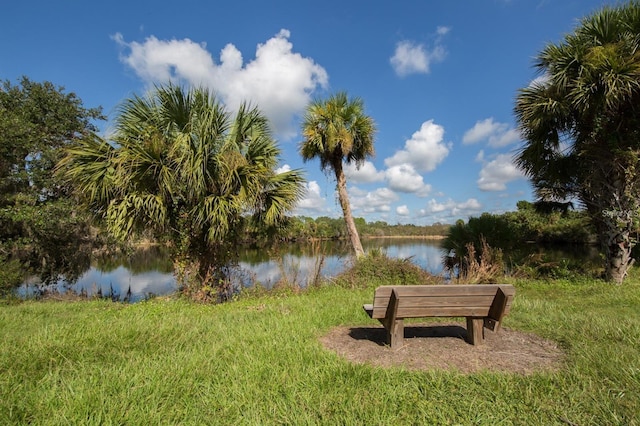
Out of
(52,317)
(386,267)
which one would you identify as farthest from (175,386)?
(386,267)

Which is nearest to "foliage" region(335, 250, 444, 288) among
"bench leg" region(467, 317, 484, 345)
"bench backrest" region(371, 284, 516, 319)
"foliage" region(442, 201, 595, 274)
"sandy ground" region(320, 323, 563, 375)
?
"foliage" region(442, 201, 595, 274)

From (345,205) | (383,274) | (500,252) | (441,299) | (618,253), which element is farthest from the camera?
(345,205)

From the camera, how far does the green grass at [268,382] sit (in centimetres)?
209

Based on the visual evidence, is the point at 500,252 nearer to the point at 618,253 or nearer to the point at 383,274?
the point at 618,253

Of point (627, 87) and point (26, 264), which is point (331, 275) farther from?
point (26, 264)

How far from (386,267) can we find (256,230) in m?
3.37

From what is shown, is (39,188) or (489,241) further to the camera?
(489,241)

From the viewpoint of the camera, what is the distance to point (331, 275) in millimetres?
7977

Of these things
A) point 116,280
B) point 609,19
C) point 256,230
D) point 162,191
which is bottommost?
point 116,280

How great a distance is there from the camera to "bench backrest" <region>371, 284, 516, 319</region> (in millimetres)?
3260

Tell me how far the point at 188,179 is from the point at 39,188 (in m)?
5.85

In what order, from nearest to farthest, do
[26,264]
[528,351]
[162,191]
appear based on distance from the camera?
[528,351], [162,191], [26,264]

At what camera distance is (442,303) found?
10.9 feet

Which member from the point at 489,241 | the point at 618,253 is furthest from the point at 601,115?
the point at 489,241
